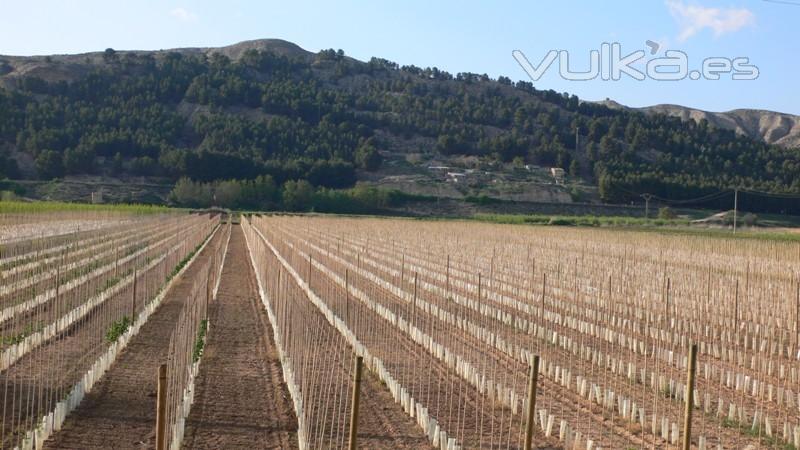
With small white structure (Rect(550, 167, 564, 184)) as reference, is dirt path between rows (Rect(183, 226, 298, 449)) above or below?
below

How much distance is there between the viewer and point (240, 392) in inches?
345

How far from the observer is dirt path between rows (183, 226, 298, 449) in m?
7.22

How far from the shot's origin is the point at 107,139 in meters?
85.7

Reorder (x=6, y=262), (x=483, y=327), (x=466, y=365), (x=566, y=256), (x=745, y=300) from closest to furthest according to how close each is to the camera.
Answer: (x=466, y=365) → (x=483, y=327) → (x=745, y=300) → (x=6, y=262) → (x=566, y=256)

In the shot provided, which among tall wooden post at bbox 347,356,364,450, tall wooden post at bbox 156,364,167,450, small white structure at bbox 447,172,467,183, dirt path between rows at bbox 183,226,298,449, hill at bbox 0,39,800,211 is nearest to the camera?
tall wooden post at bbox 156,364,167,450

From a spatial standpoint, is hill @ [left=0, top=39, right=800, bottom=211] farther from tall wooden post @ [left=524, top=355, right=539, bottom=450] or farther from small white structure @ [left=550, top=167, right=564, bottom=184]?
tall wooden post @ [left=524, top=355, right=539, bottom=450]

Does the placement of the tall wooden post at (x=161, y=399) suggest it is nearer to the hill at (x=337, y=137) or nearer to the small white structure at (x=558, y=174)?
the hill at (x=337, y=137)

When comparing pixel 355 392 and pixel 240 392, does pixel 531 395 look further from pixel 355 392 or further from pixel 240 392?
pixel 240 392

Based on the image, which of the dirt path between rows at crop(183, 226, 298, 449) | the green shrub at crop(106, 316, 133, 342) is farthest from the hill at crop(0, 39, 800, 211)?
the dirt path between rows at crop(183, 226, 298, 449)

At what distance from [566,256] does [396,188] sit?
56872 mm

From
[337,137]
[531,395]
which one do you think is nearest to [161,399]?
[531,395]

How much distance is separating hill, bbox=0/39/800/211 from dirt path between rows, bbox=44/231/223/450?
6302 cm

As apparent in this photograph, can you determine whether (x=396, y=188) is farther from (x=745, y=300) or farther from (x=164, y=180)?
(x=745, y=300)

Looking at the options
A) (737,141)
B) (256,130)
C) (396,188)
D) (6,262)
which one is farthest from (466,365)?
(737,141)
